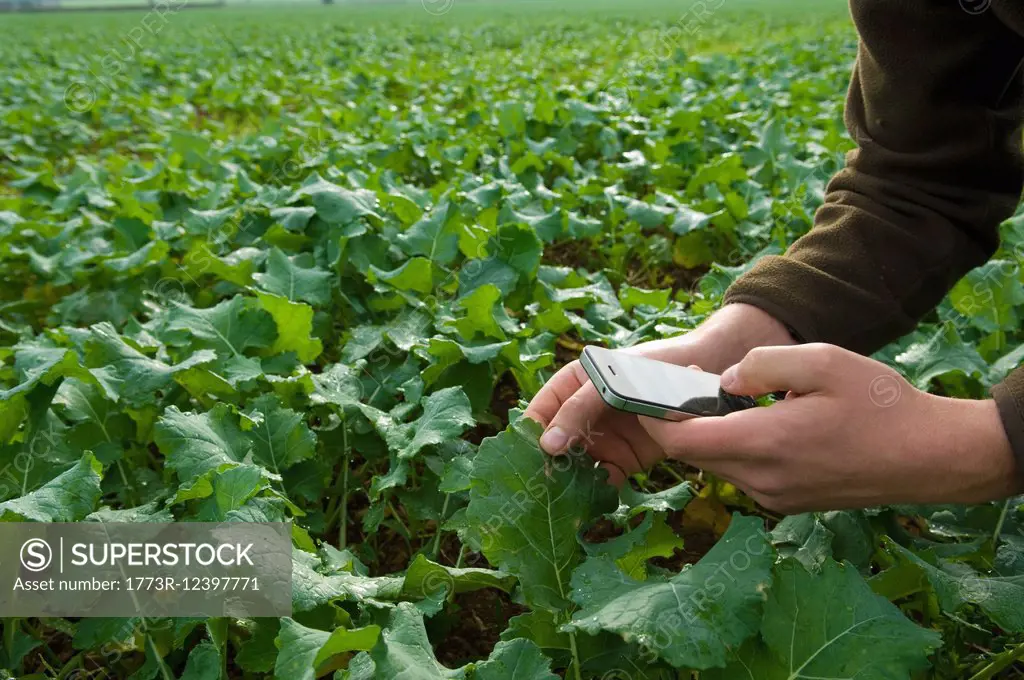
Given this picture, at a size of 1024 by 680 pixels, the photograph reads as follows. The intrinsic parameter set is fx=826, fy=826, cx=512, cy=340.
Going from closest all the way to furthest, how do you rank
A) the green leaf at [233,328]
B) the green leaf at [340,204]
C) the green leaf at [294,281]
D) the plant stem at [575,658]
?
1. the plant stem at [575,658]
2. the green leaf at [233,328]
3. the green leaf at [294,281]
4. the green leaf at [340,204]

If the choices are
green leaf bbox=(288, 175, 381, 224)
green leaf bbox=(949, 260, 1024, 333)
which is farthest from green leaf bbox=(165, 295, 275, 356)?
green leaf bbox=(949, 260, 1024, 333)

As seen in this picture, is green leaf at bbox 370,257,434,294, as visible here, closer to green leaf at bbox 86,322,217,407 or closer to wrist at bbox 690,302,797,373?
green leaf at bbox 86,322,217,407

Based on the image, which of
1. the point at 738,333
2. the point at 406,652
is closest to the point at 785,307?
the point at 738,333

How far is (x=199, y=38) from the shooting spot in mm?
17375

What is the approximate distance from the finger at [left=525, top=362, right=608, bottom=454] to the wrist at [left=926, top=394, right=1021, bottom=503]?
0.51 metres

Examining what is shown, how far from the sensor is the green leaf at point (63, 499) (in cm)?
138

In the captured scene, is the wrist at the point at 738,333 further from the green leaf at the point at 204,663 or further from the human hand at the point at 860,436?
the green leaf at the point at 204,663

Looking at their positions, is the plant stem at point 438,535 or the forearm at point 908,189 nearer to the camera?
the forearm at point 908,189

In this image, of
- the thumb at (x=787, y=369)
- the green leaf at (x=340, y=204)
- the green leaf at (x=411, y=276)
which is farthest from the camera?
the green leaf at (x=340, y=204)

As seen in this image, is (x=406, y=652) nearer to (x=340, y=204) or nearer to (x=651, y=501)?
(x=651, y=501)

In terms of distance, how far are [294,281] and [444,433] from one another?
1066mm

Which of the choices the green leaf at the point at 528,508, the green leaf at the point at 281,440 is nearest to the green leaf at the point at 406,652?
the green leaf at the point at 528,508

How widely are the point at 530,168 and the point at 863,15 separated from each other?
2371 millimetres

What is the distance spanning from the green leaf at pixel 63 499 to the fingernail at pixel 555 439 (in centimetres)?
80
